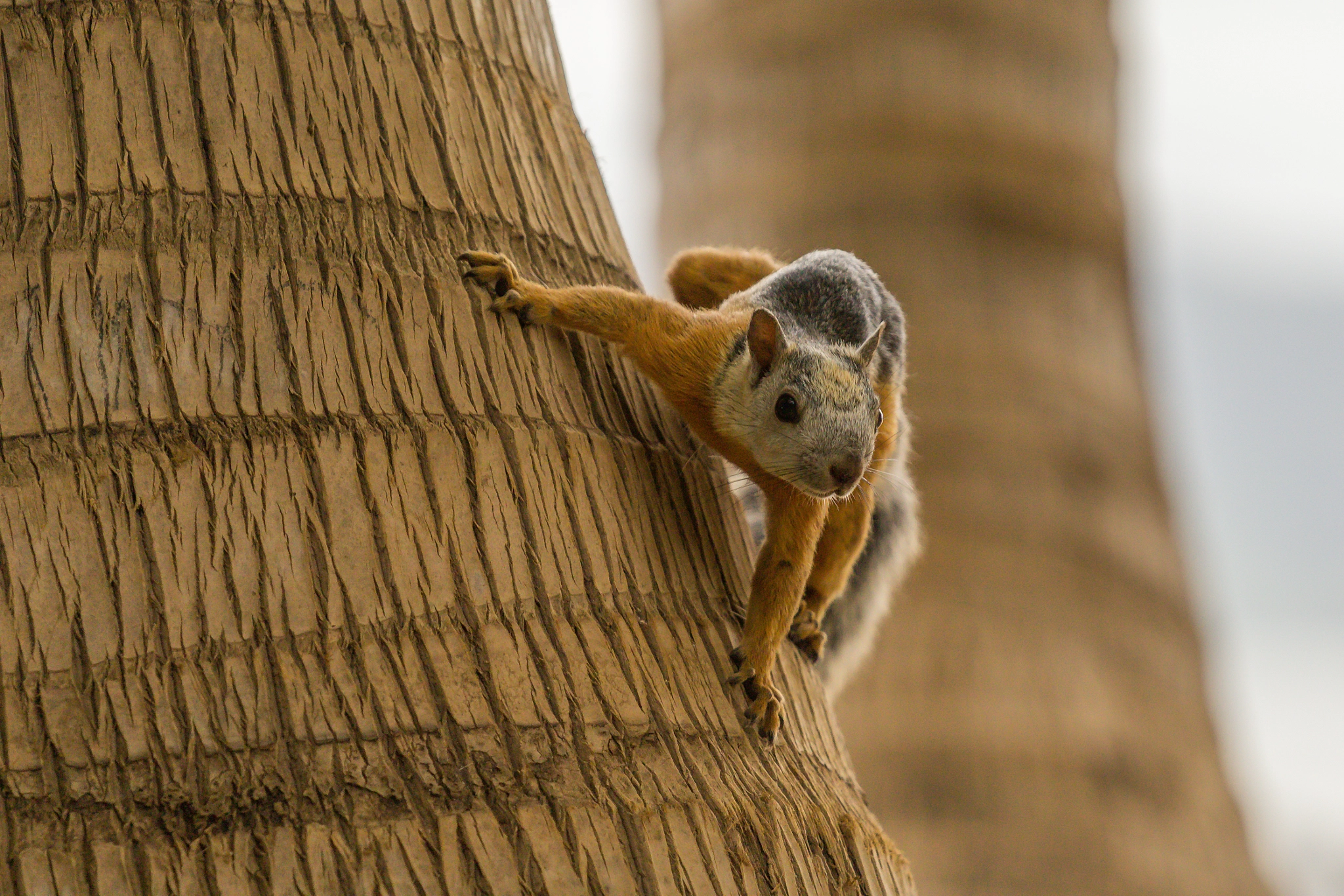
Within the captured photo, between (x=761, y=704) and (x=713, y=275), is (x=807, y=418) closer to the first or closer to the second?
(x=761, y=704)

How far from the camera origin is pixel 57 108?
2391mm

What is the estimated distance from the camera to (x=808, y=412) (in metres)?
3.06

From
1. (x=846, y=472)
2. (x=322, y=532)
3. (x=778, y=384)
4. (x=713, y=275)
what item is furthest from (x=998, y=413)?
(x=322, y=532)

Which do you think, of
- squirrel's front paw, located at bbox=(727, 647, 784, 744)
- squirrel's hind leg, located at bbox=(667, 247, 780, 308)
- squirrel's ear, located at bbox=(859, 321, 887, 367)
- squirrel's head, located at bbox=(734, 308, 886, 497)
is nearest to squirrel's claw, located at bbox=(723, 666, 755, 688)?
squirrel's front paw, located at bbox=(727, 647, 784, 744)

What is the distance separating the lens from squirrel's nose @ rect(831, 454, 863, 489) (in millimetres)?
2941

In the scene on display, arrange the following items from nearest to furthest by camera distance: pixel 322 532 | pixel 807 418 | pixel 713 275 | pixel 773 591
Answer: pixel 322 532 < pixel 773 591 < pixel 807 418 < pixel 713 275

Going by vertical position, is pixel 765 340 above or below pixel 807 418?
above

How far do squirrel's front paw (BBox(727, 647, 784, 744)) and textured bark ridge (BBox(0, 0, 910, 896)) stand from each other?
0.06m

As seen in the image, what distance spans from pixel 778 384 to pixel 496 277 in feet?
2.62

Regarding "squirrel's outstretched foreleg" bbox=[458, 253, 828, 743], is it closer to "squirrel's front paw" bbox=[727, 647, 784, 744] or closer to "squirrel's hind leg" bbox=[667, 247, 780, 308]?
"squirrel's front paw" bbox=[727, 647, 784, 744]

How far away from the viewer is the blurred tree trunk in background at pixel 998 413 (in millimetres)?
6688

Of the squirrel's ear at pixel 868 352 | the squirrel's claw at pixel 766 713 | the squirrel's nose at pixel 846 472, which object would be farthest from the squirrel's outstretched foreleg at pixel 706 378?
the squirrel's ear at pixel 868 352

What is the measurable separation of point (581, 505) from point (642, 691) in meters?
0.35

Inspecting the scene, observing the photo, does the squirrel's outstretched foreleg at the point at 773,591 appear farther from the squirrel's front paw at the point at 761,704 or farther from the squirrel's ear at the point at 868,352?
the squirrel's ear at the point at 868,352
